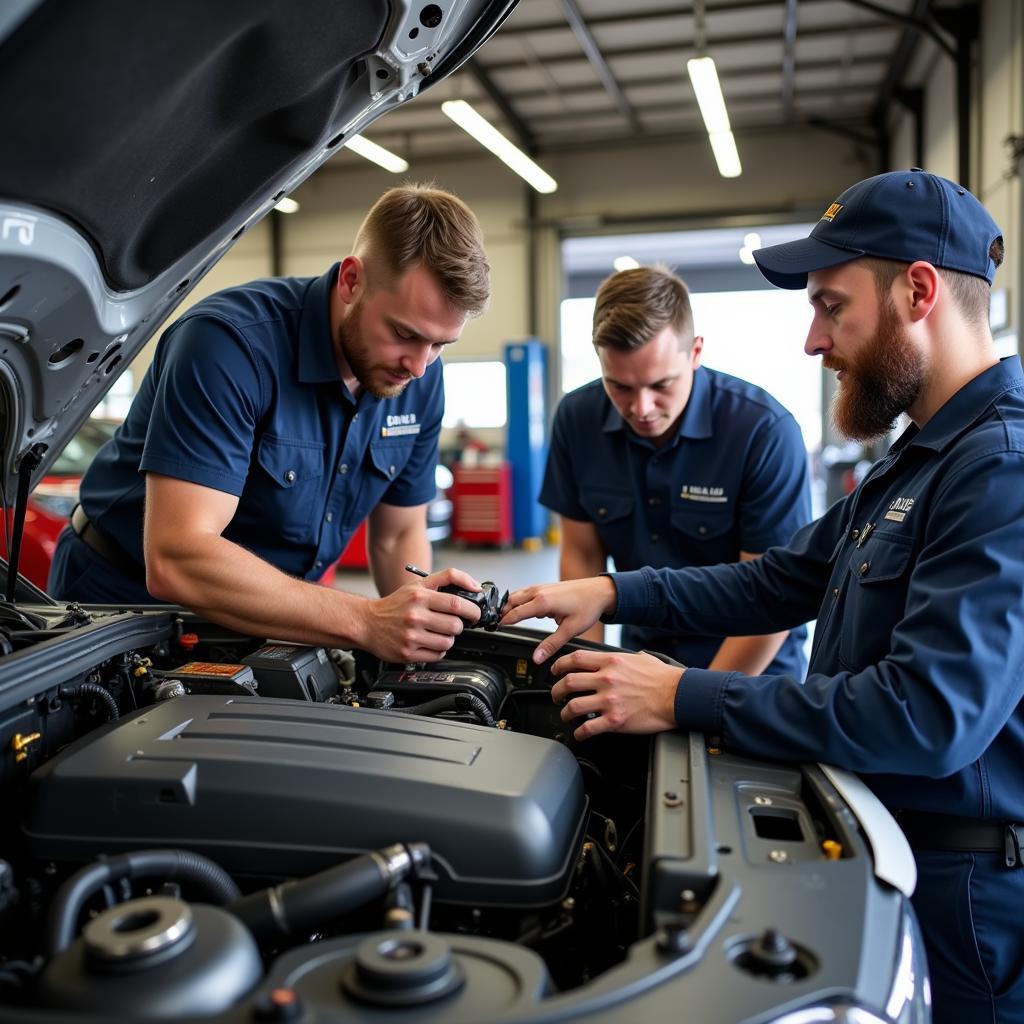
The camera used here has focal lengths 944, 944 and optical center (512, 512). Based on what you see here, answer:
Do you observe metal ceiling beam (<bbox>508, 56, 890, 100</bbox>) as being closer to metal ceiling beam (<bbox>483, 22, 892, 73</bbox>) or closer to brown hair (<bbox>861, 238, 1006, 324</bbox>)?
metal ceiling beam (<bbox>483, 22, 892, 73</bbox>)

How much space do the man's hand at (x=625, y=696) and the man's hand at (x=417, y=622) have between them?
0.27m

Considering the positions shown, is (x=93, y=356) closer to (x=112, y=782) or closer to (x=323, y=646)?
(x=323, y=646)

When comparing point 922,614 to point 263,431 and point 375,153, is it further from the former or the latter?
point 375,153

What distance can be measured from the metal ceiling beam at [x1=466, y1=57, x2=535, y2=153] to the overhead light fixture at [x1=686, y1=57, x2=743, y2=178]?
6.49ft

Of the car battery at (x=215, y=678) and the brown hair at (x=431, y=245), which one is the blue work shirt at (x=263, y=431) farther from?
the car battery at (x=215, y=678)

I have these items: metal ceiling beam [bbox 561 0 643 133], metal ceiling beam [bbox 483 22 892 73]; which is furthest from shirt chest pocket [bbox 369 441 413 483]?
metal ceiling beam [bbox 483 22 892 73]

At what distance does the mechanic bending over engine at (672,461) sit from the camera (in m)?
2.26

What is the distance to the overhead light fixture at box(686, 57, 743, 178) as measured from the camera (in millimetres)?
6293

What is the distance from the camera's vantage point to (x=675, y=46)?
8.16m

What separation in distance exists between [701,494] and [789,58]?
7.33 meters

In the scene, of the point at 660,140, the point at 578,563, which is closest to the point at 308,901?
the point at 578,563

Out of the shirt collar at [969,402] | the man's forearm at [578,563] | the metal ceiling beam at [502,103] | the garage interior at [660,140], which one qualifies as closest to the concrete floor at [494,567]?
the garage interior at [660,140]

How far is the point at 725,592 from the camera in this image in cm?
185

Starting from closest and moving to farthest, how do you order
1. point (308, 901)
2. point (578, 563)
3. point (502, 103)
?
point (308, 901) < point (578, 563) < point (502, 103)
